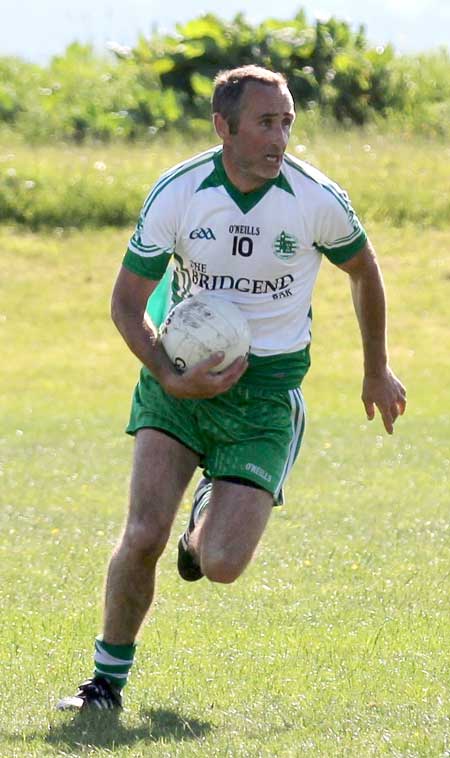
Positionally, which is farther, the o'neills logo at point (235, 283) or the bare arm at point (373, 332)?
the bare arm at point (373, 332)

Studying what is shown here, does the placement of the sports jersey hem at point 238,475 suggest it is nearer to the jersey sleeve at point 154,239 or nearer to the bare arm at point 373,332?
the bare arm at point 373,332

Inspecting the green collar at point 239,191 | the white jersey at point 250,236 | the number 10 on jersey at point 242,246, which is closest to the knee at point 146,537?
the white jersey at point 250,236

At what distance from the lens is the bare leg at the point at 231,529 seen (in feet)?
20.4

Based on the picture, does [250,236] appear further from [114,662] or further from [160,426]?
[114,662]

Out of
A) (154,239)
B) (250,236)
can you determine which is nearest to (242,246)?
(250,236)

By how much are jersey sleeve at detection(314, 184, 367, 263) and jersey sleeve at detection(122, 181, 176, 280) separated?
0.61m

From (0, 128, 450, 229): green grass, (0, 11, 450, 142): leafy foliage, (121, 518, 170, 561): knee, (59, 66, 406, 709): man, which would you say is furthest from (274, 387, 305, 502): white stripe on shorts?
(0, 11, 450, 142): leafy foliage

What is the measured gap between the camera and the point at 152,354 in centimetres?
620

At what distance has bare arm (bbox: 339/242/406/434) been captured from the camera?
6637 millimetres

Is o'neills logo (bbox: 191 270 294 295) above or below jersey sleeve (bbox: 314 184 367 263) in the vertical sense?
below

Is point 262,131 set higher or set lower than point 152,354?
higher

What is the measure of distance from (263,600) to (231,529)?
7.01 feet

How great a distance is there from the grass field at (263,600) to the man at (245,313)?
1.56ft

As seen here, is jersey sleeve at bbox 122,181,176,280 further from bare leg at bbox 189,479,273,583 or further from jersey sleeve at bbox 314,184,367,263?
bare leg at bbox 189,479,273,583
